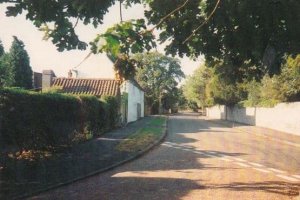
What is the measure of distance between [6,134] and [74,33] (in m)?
4.49

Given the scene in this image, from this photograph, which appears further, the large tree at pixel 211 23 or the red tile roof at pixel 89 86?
the red tile roof at pixel 89 86

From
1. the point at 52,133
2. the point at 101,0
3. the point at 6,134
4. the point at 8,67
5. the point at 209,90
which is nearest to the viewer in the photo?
the point at 101,0

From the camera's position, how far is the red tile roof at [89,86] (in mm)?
34438

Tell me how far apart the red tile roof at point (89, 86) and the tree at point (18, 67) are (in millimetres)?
9140

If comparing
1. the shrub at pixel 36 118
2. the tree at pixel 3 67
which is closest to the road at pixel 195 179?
the shrub at pixel 36 118

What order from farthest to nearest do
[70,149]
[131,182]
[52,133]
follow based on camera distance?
[70,149]
[52,133]
[131,182]

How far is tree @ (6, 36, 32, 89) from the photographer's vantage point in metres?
43.5

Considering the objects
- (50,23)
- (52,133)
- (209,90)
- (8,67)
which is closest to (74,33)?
(50,23)

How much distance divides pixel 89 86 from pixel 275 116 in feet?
53.0

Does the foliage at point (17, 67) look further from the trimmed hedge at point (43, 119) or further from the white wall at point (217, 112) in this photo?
the white wall at point (217, 112)

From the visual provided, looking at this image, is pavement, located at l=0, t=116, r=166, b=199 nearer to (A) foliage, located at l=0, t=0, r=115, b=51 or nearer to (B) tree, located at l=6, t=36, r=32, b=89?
(A) foliage, located at l=0, t=0, r=115, b=51

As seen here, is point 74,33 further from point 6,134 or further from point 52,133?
point 52,133

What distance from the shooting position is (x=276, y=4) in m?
8.12

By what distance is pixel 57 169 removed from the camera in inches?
472
